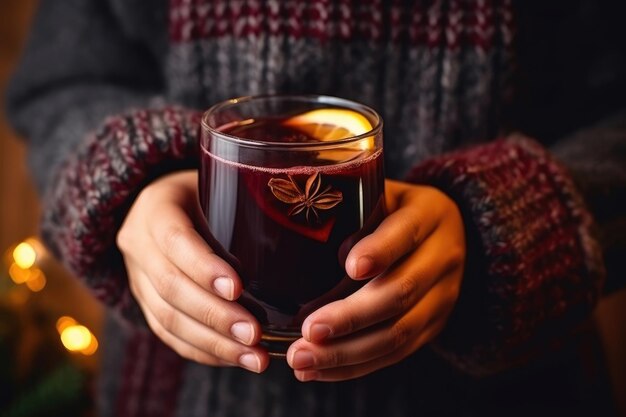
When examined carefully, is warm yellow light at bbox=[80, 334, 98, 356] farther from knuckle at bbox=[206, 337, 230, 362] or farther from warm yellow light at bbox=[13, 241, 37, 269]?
knuckle at bbox=[206, 337, 230, 362]

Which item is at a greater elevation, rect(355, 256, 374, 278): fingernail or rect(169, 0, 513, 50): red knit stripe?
rect(169, 0, 513, 50): red knit stripe

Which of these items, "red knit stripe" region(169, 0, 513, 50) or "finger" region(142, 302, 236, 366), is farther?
"red knit stripe" region(169, 0, 513, 50)

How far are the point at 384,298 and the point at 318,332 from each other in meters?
0.06

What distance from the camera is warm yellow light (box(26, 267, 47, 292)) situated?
1.10 meters

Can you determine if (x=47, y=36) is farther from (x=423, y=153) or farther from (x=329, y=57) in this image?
(x=423, y=153)

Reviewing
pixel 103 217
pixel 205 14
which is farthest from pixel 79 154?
pixel 205 14

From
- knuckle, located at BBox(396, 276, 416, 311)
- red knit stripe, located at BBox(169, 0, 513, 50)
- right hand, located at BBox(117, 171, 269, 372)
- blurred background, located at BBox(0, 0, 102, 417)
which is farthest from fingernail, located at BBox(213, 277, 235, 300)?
blurred background, located at BBox(0, 0, 102, 417)

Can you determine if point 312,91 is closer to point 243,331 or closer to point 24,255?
point 243,331

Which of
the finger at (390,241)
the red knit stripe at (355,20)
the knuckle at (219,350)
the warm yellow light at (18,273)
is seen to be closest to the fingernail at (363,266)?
the finger at (390,241)

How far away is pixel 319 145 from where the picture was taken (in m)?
0.39

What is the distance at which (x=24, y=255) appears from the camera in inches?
43.6

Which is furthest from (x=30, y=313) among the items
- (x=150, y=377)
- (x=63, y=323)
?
(x=150, y=377)

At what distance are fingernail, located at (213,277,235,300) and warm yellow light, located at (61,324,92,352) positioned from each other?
0.79 metres

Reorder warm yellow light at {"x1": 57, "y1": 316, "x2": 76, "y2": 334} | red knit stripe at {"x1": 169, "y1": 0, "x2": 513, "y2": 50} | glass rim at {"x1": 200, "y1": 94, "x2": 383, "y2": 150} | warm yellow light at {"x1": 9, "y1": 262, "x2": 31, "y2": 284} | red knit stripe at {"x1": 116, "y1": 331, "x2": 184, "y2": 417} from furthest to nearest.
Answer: warm yellow light at {"x1": 57, "y1": 316, "x2": 76, "y2": 334}, warm yellow light at {"x1": 9, "y1": 262, "x2": 31, "y2": 284}, red knit stripe at {"x1": 116, "y1": 331, "x2": 184, "y2": 417}, red knit stripe at {"x1": 169, "y1": 0, "x2": 513, "y2": 50}, glass rim at {"x1": 200, "y1": 94, "x2": 383, "y2": 150}
